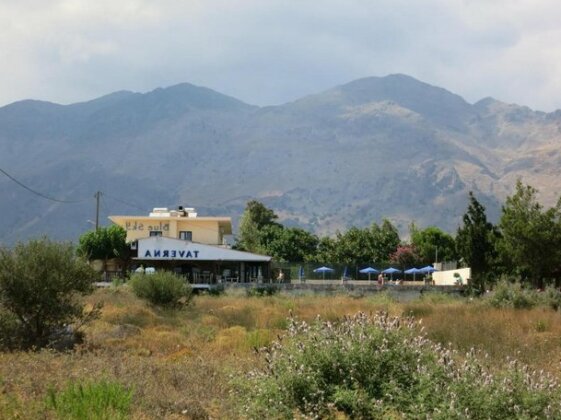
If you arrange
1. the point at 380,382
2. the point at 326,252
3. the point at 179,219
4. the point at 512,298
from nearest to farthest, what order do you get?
the point at 380,382, the point at 512,298, the point at 179,219, the point at 326,252

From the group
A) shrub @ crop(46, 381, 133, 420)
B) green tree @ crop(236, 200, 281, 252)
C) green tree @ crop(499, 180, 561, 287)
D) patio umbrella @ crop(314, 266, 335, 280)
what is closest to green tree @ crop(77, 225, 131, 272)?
patio umbrella @ crop(314, 266, 335, 280)

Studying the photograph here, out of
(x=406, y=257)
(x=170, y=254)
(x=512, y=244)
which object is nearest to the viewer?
(x=512, y=244)

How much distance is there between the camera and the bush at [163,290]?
29516 millimetres

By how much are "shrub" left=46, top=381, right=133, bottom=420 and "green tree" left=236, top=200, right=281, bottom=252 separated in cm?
9100

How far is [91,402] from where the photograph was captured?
7535 millimetres

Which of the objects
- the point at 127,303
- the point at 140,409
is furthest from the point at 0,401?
the point at 127,303

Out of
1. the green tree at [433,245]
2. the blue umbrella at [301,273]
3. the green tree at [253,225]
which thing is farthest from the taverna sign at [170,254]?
the green tree at [433,245]

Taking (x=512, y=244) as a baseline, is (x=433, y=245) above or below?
above

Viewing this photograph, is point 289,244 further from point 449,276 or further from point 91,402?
point 91,402

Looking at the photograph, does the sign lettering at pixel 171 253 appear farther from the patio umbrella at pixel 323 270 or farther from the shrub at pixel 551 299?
the shrub at pixel 551 299

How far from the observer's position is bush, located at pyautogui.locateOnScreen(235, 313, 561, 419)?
24.3 ft

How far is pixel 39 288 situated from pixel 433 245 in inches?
3346

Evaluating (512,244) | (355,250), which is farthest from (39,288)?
(355,250)

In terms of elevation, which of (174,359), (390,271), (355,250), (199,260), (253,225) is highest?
(253,225)
